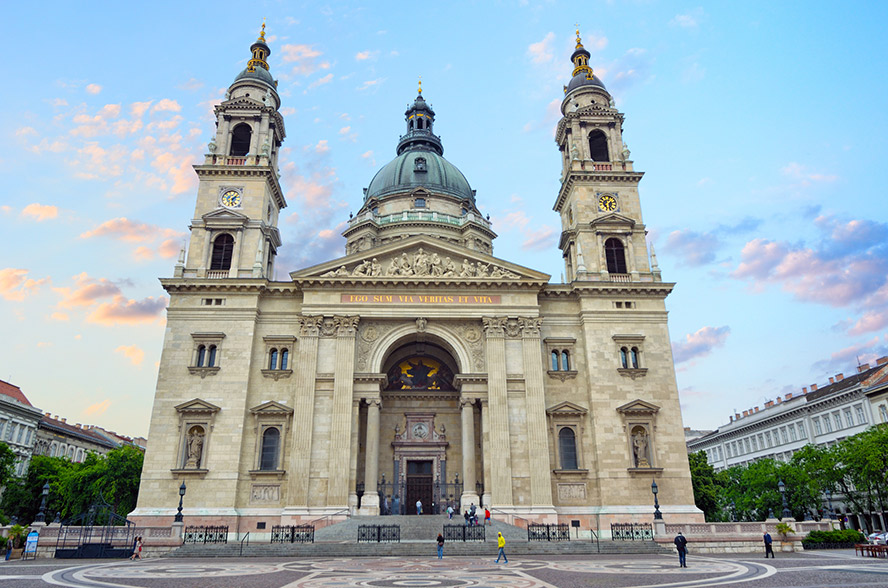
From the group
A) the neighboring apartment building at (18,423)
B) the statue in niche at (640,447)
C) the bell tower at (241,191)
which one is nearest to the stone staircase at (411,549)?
the statue in niche at (640,447)

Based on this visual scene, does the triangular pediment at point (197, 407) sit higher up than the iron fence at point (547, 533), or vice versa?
the triangular pediment at point (197, 407)

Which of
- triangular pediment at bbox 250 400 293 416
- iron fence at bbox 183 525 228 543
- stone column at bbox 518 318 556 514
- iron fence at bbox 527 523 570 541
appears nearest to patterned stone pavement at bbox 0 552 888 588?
iron fence at bbox 183 525 228 543

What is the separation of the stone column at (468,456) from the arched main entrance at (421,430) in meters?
0.37

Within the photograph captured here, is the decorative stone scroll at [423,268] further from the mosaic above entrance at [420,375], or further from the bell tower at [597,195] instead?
the mosaic above entrance at [420,375]

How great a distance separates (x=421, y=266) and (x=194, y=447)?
17421 mm

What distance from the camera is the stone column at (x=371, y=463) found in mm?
34656

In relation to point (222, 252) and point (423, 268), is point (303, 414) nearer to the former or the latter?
point (423, 268)

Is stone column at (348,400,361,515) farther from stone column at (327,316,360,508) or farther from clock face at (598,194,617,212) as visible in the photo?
clock face at (598,194,617,212)

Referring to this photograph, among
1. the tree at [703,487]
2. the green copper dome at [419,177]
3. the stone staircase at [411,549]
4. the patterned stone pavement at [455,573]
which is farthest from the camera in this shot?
the green copper dome at [419,177]

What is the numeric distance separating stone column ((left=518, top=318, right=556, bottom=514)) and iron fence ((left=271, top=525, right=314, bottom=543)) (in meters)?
12.5

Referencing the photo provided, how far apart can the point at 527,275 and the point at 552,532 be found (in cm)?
1590

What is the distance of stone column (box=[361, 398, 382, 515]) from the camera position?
34.7 m

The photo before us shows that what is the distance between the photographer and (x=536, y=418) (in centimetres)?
3644

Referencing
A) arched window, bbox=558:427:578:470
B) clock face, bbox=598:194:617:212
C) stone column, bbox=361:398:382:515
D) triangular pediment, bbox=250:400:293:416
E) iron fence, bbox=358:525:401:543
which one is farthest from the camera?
clock face, bbox=598:194:617:212
